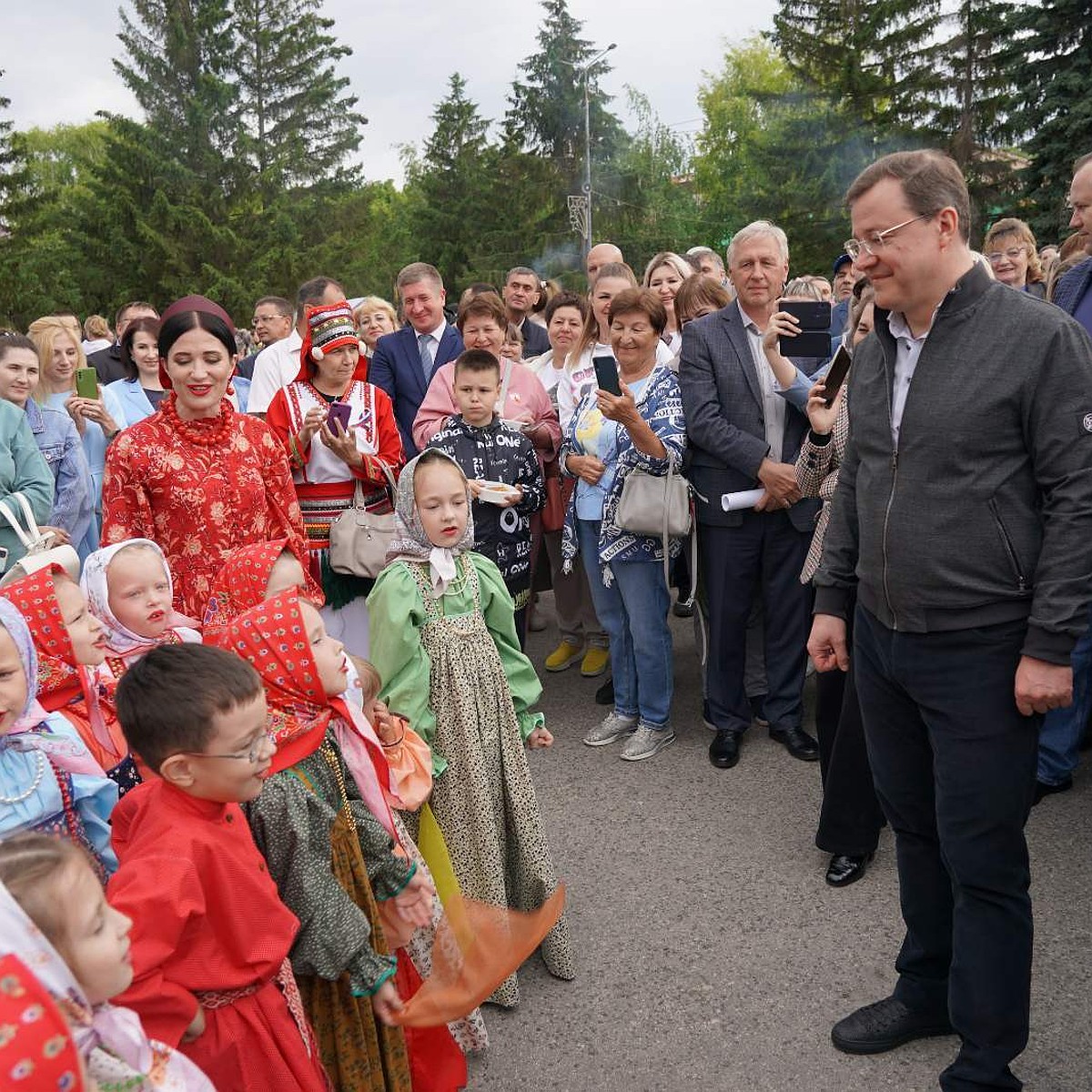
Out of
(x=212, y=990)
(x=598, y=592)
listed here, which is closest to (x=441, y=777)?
(x=212, y=990)

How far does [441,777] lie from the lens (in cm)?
322

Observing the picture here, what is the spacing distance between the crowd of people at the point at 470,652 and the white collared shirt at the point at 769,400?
0.04 ft

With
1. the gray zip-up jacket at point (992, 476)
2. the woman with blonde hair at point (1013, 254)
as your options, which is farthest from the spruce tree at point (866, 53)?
the gray zip-up jacket at point (992, 476)

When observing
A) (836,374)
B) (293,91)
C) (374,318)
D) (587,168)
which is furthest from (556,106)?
(836,374)

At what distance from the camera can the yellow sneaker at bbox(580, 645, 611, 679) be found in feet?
20.2

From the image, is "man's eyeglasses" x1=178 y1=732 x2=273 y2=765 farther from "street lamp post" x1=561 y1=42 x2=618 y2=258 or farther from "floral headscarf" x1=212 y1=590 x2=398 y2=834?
"street lamp post" x1=561 y1=42 x2=618 y2=258

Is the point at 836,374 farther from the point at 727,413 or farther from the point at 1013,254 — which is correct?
the point at 1013,254

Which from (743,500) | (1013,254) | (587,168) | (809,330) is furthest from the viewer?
(587,168)

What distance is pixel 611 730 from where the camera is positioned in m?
5.19

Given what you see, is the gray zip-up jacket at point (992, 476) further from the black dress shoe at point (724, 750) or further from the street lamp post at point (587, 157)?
the street lamp post at point (587, 157)

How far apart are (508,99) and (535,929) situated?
3888 cm

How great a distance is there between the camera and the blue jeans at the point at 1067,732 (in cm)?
425

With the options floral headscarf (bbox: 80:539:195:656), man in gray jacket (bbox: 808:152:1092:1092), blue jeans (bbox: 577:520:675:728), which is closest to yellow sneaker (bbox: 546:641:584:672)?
blue jeans (bbox: 577:520:675:728)

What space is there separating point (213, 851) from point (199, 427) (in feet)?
6.99
